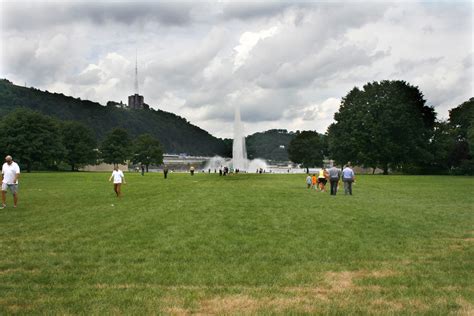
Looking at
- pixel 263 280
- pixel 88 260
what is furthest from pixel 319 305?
pixel 88 260

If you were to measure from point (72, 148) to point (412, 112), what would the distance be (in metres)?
76.0

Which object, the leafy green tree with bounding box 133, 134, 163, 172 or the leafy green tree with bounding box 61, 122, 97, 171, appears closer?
the leafy green tree with bounding box 61, 122, 97, 171

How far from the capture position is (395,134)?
260 feet

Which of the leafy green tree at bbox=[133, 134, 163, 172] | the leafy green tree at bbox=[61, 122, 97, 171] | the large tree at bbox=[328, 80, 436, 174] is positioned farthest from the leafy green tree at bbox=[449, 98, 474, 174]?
the leafy green tree at bbox=[61, 122, 97, 171]

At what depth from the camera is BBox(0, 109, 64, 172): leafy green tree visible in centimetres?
8788

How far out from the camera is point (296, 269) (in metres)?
9.73

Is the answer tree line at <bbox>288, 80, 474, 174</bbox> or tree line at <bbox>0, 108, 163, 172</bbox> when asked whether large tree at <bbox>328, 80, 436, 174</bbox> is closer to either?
tree line at <bbox>288, 80, 474, 174</bbox>

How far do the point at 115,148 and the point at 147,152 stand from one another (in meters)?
12.9

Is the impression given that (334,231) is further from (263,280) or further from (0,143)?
(0,143)

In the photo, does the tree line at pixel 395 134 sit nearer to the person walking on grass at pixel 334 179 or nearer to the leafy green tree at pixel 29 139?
the person walking on grass at pixel 334 179

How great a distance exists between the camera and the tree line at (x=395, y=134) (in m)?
78.0

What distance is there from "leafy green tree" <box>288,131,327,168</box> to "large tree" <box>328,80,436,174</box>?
3898cm

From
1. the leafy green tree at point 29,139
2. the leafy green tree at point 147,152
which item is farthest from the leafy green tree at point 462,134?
the leafy green tree at point 147,152

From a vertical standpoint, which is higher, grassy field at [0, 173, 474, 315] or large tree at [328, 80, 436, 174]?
large tree at [328, 80, 436, 174]
